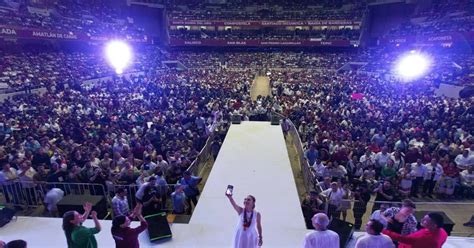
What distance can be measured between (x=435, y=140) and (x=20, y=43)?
34341 millimetres

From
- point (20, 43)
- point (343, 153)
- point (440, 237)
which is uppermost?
point (20, 43)

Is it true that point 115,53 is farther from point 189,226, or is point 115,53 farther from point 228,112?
point 189,226

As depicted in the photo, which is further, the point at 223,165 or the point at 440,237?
the point at 223,165

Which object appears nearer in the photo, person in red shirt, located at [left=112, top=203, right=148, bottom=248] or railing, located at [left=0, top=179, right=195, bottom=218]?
person in red shirt, located at [left=112, top=203, right=148, bottom=248]

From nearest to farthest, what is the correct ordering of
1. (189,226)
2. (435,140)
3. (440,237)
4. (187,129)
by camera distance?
(440,237) < (189,226) < (435,140) < (187,129)

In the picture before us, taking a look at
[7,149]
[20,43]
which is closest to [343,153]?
[7,149]

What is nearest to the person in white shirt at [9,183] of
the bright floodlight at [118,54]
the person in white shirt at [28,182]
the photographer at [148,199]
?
the person in white shirt at [28,182]

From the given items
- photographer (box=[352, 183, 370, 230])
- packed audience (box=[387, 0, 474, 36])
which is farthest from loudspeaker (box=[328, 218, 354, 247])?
packed audience (box=[387, 0, 474, 36])

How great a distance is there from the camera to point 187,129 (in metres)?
12.2

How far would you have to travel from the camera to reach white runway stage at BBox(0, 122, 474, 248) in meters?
5.83

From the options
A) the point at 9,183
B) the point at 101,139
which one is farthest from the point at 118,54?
the point at 9,183

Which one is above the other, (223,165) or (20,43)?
(20,43)

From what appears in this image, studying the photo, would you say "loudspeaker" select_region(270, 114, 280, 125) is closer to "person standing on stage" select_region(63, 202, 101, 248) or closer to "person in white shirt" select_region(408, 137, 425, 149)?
"person in white shirt" select_region(408, 137, 425, 149)

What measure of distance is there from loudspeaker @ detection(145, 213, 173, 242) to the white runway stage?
0.13m
